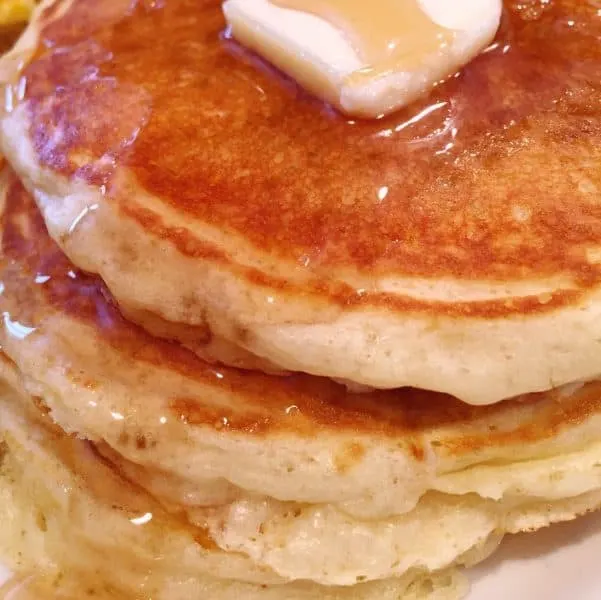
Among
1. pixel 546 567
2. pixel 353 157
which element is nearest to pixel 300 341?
pixel 353 157

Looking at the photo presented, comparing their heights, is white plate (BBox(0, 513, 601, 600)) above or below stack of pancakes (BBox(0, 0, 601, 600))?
below

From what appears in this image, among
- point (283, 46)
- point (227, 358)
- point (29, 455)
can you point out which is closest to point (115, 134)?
point (283, 46)

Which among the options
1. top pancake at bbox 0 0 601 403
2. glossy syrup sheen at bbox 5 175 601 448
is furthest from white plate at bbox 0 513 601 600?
top pancake at bbox 0 0 601 403

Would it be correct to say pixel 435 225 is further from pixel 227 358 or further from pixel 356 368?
pixel 227 358

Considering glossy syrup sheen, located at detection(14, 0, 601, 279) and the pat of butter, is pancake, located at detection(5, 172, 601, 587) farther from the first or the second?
the pat of butter

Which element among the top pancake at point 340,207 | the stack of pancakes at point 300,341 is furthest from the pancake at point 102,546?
the top pancake at point 340,207

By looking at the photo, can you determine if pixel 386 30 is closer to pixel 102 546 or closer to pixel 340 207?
pixel 340 207
